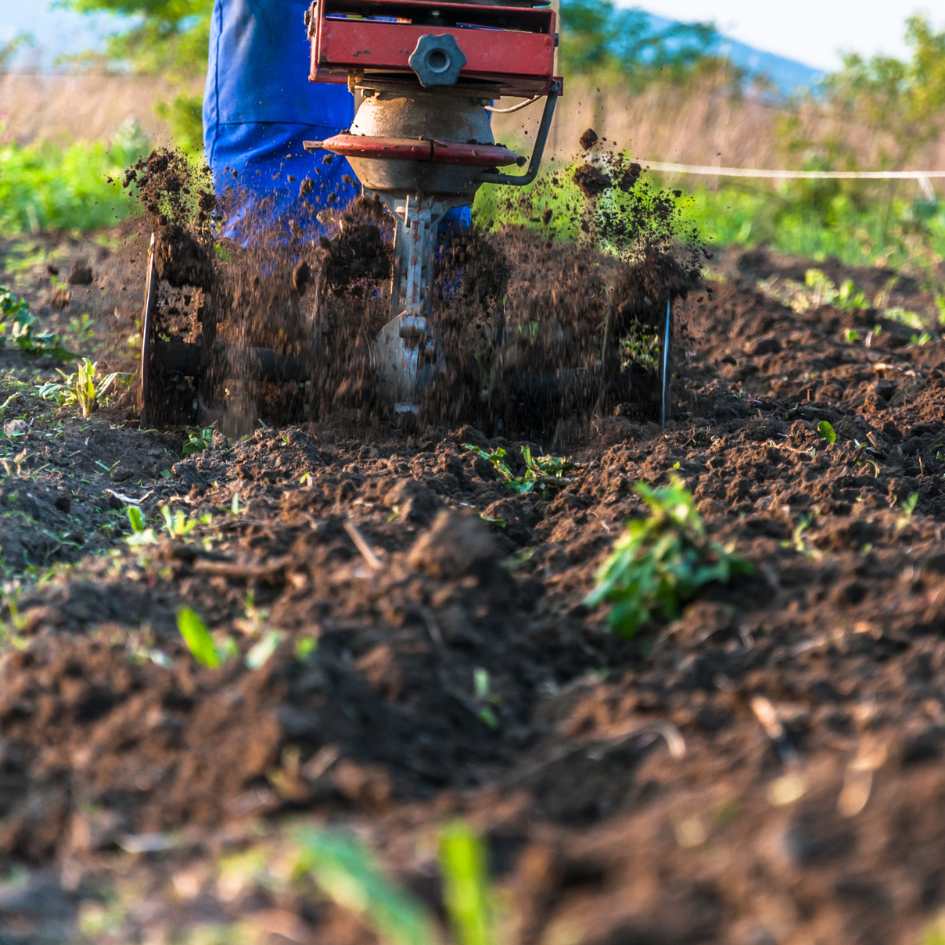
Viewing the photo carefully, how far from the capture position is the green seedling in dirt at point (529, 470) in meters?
3.92

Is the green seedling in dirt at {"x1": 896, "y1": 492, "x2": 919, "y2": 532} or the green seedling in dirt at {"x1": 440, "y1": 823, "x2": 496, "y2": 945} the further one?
the green seedling in dirt at {"x1": 896, "y1": 492, "x2": 919, "y2": 532}

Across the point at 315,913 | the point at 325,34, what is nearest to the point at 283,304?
the point at 325,34

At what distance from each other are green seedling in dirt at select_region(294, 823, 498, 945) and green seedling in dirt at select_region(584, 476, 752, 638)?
1069mm

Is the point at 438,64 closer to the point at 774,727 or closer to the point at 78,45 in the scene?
the point at 774,727

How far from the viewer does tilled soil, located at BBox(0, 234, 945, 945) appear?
5.36 feet

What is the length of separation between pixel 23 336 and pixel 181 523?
3.06 metres

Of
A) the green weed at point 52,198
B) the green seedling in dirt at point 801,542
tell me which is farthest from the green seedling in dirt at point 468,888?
the green weed at point 52,198

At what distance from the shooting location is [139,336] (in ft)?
16.4

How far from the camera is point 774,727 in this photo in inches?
83.3

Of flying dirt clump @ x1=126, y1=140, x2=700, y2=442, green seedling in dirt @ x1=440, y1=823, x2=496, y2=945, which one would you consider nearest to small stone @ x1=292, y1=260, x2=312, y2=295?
flying dirt clump @ x1=126, y1=140, x2=700, y2=442

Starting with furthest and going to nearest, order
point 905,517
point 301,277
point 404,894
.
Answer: point 301,277, point 905,517, point 404,894

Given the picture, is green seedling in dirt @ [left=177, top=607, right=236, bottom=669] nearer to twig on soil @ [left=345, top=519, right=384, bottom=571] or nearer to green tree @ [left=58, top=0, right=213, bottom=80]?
twig on soil @ [left=345, top=519, right=384, bottom=571]

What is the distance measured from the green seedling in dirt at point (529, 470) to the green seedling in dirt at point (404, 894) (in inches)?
89.3

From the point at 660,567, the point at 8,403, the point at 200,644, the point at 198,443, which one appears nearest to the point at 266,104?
the point at 8,403
